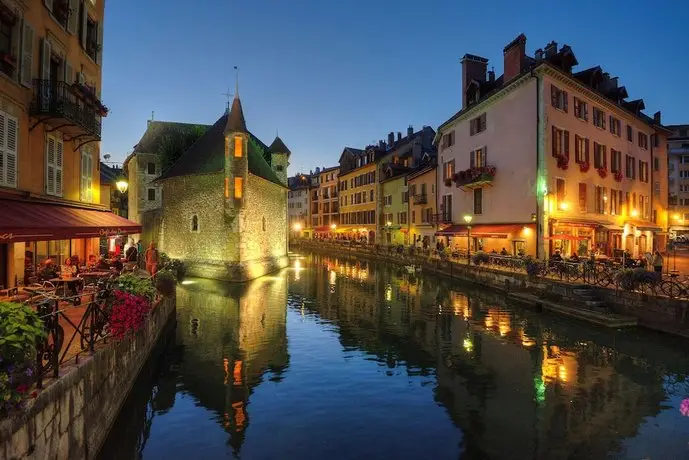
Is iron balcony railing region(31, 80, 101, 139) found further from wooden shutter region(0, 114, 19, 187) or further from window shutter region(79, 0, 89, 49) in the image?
window shutter region(79, 0, 89, 49)

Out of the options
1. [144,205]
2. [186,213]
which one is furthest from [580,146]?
[144,205]

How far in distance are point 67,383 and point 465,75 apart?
34.5 m

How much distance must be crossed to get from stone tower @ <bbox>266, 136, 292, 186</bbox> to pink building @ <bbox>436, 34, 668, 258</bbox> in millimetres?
16357

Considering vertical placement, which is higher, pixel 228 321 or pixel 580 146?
pixel 580 146

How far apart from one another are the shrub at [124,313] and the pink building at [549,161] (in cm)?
2217

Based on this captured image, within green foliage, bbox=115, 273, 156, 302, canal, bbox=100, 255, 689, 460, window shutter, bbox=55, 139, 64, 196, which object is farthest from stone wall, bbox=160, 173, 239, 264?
green foliage, bbox=115, 273, 156, 302

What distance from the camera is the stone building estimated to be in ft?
91.9

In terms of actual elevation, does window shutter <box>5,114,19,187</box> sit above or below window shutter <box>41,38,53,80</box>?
below

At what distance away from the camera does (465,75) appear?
1336 inches

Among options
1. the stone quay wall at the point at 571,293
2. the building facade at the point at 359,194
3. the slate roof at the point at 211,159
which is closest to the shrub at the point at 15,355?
the stone quay wall at the point at 571,293

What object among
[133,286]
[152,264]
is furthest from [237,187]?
[133,286]

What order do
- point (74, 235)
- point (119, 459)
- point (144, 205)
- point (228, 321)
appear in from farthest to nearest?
point (144, 205), point (228, 321), point (74, 235), point (119, 459)

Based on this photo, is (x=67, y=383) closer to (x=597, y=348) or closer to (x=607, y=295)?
(x=597, y=348)

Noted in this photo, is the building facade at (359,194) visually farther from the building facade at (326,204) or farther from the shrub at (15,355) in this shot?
the shrub at (15,355)
